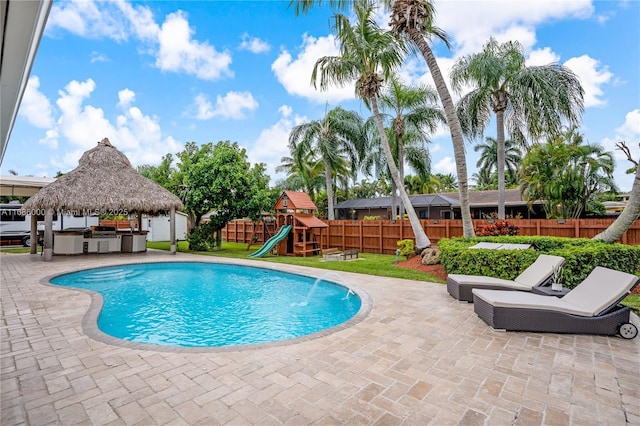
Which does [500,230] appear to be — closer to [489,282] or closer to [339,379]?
[489,282]

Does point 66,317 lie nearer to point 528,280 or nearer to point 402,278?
point 402,278

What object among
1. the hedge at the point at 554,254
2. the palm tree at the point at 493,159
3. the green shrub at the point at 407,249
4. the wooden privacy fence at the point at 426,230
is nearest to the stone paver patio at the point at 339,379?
the hedge at the point at 554,254

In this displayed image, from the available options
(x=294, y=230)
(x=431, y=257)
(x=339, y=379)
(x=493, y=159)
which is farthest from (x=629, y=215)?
(x=493, y=159)

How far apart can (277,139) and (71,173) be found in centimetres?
1478

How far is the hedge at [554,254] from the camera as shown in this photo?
6.98m

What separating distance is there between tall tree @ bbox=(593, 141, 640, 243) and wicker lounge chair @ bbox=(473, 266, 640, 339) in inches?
145

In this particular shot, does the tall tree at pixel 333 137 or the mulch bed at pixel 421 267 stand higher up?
the tall tree at pixel 333 137

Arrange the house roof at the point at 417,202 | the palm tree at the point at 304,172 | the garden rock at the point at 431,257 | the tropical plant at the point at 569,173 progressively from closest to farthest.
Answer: the garden rock at the point at 431,257, the tropical plant at the point at 569,173, the house roof at the point at 417,202, the palm tree at the point at 304,172

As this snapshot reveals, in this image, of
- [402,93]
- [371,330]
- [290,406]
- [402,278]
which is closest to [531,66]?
[402,93]

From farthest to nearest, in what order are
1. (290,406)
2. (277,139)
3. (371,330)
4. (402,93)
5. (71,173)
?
(277,139) < (402,93) < (71,173) < (371,330) < (290,406)

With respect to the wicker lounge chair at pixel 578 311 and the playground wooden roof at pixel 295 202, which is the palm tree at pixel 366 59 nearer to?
the playground wooden roof at pixel 295 202

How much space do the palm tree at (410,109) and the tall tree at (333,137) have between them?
325 cm

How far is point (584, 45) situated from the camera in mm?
11594

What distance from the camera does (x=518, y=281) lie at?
655cm
